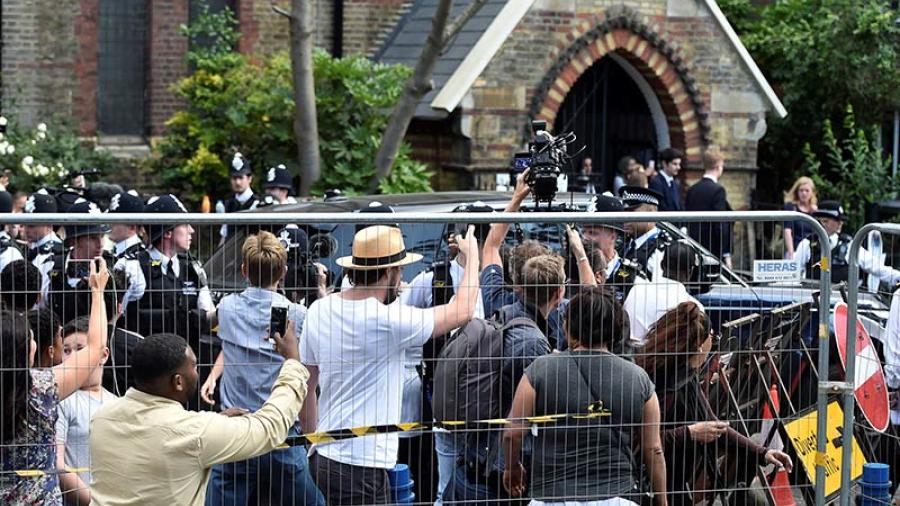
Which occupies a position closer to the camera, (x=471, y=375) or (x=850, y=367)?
(x=471, y=375)

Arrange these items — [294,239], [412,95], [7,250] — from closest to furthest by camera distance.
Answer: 1. [294,239]
2. [7,250]
3. [412,95]

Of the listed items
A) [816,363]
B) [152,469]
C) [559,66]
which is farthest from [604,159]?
[152,469]

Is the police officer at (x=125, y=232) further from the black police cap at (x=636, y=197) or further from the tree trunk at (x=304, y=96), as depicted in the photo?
the tree trunk at (x=304, y=96)

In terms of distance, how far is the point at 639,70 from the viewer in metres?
19.9

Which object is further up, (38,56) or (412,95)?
(38,56)

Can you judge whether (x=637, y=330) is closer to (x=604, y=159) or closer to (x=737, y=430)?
(x=737, y=430)

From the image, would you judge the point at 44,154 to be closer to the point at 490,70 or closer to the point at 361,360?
the point at 490,70

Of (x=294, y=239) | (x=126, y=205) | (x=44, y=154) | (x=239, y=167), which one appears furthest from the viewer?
(x=44, y=154)

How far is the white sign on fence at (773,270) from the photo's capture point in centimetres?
702

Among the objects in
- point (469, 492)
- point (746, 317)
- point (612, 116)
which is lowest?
point (469, 492)

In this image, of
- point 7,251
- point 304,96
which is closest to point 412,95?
point 304,96

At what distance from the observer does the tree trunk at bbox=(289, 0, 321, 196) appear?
15.8 m

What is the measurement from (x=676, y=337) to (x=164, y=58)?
14837mm

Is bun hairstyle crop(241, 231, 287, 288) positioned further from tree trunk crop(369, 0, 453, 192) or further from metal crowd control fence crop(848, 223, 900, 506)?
tree trunk crop(369, 0, 453, 192)
